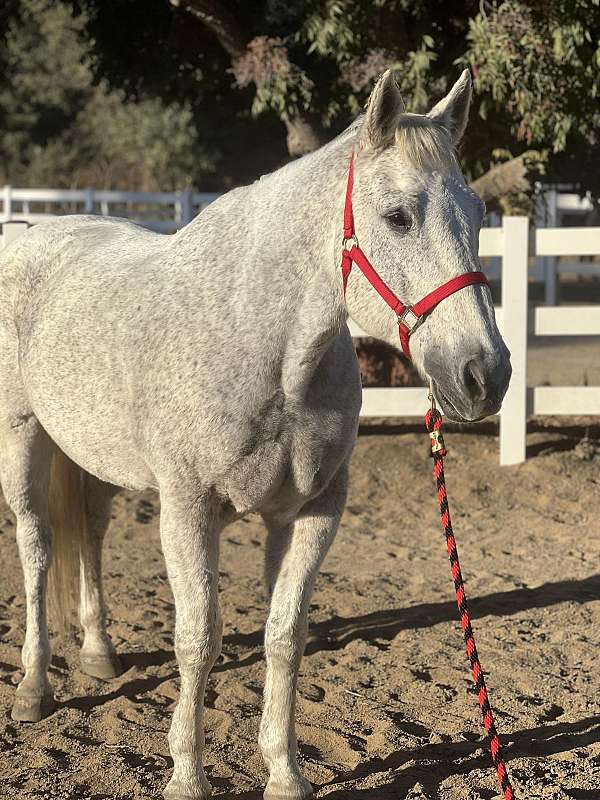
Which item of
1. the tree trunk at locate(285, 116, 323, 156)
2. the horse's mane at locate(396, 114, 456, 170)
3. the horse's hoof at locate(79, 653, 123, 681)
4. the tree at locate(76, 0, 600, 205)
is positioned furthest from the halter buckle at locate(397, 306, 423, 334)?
the tree trunk at locate(285, 116, 323, 156)

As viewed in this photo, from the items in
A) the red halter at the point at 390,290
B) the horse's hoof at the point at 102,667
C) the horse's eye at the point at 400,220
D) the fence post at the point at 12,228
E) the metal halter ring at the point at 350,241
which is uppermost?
the fence post at the point at 12,228

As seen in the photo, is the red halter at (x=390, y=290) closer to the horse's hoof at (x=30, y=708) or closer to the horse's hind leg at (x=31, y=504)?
the horse's hind leg at (x=31, y=504)

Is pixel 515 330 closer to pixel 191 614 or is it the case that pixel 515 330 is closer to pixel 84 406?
pixel 84 406

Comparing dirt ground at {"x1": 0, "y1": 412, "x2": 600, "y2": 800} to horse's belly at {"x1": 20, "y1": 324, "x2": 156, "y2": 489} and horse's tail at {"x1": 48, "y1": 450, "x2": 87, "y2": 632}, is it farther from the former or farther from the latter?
horse's belly at {"x1": 20, "y1": 324, "x2": 156, "y2": 489}

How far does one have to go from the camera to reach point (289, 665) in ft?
10.5

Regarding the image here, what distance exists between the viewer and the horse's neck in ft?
9.36

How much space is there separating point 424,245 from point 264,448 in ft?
2.53

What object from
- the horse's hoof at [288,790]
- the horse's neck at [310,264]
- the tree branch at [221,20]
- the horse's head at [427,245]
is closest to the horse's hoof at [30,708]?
the horse's hoof at [288,790]

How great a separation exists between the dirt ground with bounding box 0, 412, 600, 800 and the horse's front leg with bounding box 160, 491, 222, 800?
0.19 metres

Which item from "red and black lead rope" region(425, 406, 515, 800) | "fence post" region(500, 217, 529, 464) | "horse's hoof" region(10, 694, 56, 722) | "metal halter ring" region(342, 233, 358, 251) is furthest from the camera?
"fence post" region(500, 217, 529, 464)

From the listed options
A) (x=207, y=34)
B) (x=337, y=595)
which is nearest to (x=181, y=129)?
(x=207, y=34)

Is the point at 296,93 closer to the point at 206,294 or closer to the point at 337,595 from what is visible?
the point at 337,595

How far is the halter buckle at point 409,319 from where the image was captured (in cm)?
262

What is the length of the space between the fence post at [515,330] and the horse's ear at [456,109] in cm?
462
